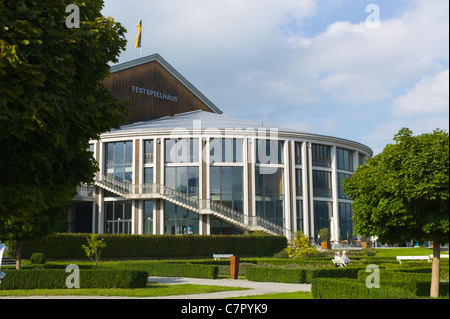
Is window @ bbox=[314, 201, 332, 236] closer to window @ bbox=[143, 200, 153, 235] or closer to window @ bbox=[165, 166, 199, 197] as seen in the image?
window @ bbox=[165, 166, 199, 197]

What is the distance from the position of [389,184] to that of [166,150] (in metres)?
33.6

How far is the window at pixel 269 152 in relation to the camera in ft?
154

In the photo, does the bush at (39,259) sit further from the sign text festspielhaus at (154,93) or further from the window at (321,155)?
the window at (321,155)

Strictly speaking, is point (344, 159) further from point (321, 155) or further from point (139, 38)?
point (139, 38)

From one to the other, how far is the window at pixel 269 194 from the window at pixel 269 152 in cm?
73

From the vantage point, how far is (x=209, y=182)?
45.5 meters

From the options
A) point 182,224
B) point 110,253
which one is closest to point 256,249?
point 182,224

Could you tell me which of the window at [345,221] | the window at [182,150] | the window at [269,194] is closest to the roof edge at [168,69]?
the window at [182,150]

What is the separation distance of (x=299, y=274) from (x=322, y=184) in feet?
96.1

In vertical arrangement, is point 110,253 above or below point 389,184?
below

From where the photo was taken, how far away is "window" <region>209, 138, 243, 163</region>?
45.8 meters

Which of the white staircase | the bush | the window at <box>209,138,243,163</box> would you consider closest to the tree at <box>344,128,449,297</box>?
the bush
